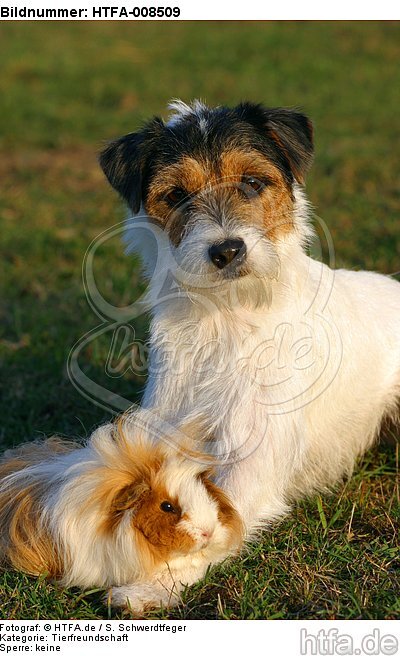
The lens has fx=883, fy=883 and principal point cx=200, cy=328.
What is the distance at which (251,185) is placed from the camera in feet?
14.3

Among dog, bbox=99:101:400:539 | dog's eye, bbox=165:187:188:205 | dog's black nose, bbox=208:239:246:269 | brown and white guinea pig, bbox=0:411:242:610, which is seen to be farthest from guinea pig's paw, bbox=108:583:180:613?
dog's eye, bbox=165:187:188:205

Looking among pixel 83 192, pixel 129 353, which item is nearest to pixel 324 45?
pixel 83 192

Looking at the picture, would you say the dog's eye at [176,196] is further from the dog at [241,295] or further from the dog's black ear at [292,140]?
the dog's black ear at [292,140]

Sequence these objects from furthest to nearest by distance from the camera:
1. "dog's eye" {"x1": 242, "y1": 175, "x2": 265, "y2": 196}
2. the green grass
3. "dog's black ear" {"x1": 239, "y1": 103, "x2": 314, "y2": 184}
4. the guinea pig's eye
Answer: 1. "dog's black ear" {"x1": 239, "y1": 103, "x2": 314, "y2": 184}
2. "dog's eye" {"x1": 242, "y1": 175, "x2": 265, "y2": 196}
3. the green grass
4. the guinea pig's eye

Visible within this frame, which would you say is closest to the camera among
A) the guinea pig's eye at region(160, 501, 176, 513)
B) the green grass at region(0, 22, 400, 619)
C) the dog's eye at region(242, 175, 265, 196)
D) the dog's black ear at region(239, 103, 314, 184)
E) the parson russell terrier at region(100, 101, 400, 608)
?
the guinea pig's eye at region(160, 501, 176, 513)

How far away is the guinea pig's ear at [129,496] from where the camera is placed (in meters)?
3.79

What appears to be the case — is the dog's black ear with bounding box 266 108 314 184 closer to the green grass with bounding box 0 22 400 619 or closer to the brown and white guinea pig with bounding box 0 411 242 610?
the brown and white guinea pig with bounding box 0 411 242 610

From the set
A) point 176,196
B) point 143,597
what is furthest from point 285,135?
point 143,597

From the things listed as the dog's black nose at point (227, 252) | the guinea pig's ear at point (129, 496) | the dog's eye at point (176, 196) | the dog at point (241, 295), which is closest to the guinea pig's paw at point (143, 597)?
the guinea pig's ear at point (129, 496)

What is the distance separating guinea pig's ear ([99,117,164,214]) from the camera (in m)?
4.50

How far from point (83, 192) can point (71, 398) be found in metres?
5.03

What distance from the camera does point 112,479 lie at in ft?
12.6

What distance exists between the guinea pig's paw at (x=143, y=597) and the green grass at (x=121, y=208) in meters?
0.05

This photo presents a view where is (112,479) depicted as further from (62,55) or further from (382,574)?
(62,55)
